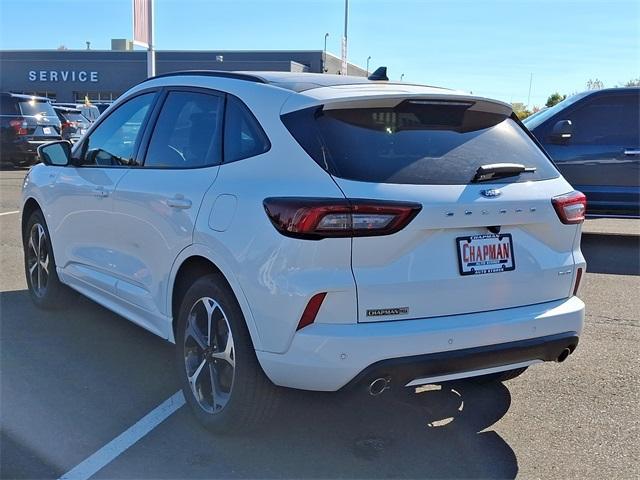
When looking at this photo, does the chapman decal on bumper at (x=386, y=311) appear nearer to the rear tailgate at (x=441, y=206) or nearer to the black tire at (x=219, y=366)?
the rear tailgate at (x=441, y=206)

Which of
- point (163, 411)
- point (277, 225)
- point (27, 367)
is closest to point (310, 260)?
point (277, 225)

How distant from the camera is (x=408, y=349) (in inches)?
116

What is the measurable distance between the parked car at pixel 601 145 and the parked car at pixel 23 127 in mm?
14236

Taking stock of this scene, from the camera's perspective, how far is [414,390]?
4.12 m

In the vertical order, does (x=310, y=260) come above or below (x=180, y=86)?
below

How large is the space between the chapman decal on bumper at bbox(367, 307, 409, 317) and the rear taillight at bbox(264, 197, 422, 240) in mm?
330

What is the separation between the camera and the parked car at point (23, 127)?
18.2 meters

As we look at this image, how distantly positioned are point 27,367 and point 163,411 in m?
1.19

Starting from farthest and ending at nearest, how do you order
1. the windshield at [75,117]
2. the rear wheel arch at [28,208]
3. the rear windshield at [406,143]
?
the windshield at [75,117]
the rear wheel arch at [28,208]
the rear windshield at [406,143]

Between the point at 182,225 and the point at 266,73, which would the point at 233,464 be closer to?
the point at 182,225

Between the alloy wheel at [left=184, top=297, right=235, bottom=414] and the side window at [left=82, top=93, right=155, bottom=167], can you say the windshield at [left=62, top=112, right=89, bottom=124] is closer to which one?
the side window at [left=82, top=93, right=155, bottom=167]

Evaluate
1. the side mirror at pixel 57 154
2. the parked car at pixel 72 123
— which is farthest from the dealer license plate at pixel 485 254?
the parked car at pixel 72 123

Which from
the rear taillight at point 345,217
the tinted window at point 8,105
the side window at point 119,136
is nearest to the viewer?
the rear taillight at point 345,217

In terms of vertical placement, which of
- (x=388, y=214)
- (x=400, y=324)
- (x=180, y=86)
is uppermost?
(x=180, y=86)
